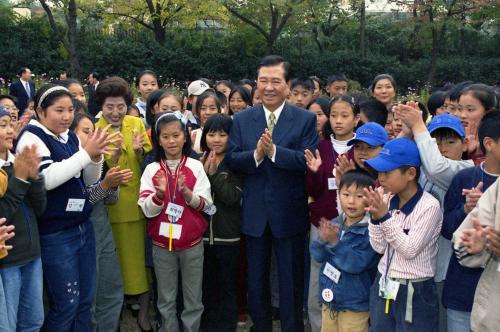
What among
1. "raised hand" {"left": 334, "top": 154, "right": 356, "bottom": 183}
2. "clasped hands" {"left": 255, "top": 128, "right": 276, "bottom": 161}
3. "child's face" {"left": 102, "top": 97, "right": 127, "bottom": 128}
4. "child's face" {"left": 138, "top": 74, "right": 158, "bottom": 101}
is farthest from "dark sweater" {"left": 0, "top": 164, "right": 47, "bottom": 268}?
"child's face" {"left": 138, "top": 74, "right": 158, "bottom": 101}

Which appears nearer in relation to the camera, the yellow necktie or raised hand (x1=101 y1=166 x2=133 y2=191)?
raised hand (x1=101 y1=166 x2=133 y2=191)

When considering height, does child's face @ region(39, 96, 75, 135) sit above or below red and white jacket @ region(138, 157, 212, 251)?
above

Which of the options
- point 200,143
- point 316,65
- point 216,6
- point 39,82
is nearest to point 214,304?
point 200,143

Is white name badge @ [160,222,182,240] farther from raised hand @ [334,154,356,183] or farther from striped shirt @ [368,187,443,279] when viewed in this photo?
striped shirt @ [368,187,443,279]

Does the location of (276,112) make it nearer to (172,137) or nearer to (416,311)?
(172,137)

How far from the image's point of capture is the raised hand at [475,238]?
2.35 meters

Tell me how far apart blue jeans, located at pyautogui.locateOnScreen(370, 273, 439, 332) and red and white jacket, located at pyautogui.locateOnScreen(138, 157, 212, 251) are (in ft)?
4.34

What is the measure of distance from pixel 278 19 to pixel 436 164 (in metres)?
19.3

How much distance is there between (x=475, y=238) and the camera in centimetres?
236

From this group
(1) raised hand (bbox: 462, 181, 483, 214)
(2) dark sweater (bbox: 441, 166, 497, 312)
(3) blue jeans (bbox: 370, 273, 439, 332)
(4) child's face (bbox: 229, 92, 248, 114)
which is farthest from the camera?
(4) child's face (bbox: 229, 92, 248, 114)

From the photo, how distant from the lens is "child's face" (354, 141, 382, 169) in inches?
135

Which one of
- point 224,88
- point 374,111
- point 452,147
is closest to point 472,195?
point 452,147

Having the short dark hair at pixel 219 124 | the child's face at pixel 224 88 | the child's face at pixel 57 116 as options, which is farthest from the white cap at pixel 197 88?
the child's face at pixel 57 116

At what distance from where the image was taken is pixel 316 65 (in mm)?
22062
